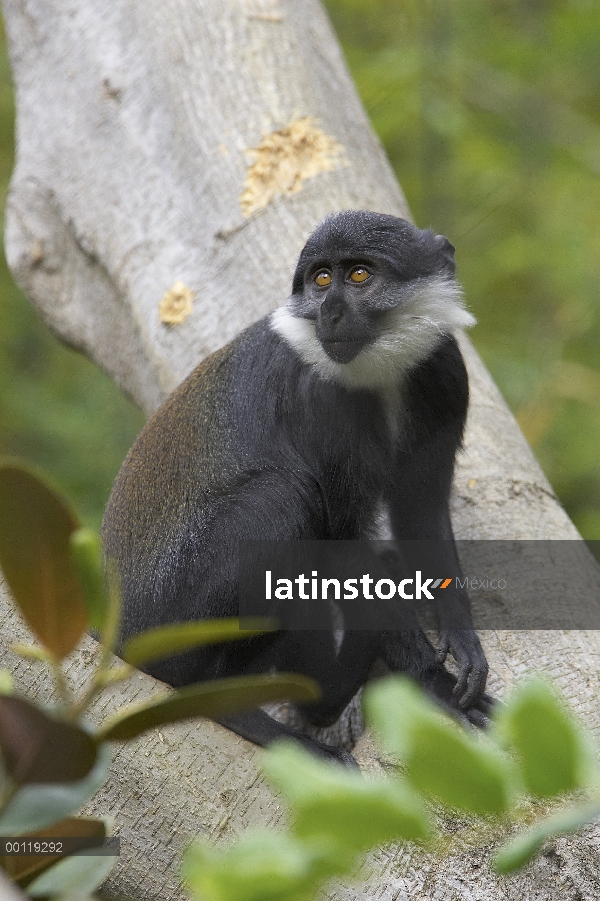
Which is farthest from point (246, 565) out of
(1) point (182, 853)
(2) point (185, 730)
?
(1) point (182, 853)

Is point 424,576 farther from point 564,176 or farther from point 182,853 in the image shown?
point 564,176

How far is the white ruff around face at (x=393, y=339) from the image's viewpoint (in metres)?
3.17

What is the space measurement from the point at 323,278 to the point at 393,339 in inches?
13.1

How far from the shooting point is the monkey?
303 centimetres

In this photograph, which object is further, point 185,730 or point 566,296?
point 566,296

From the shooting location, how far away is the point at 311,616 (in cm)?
316

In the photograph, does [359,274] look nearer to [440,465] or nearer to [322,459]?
[322,459]

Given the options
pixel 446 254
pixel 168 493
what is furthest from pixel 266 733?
pixel 446 254

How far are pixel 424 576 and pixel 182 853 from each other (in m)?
1.62

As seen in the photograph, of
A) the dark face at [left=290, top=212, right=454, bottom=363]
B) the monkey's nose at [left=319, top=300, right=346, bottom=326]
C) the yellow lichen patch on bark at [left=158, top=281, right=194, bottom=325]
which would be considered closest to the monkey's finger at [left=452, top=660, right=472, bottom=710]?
the dark face at [left=290, top=212, right=454, bottom=363]

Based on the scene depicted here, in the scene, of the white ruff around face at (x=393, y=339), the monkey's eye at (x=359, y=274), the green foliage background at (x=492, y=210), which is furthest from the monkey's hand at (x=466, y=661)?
the green foliage background at (x=492, y=210)

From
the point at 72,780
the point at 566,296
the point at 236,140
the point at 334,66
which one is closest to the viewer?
the point at 72,780

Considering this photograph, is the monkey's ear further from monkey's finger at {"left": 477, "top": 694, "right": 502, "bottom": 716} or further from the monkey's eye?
monkey's finger at {"left": 477, "top": 694, "right": 502, "bottom": 716}

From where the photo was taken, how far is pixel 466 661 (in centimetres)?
302
